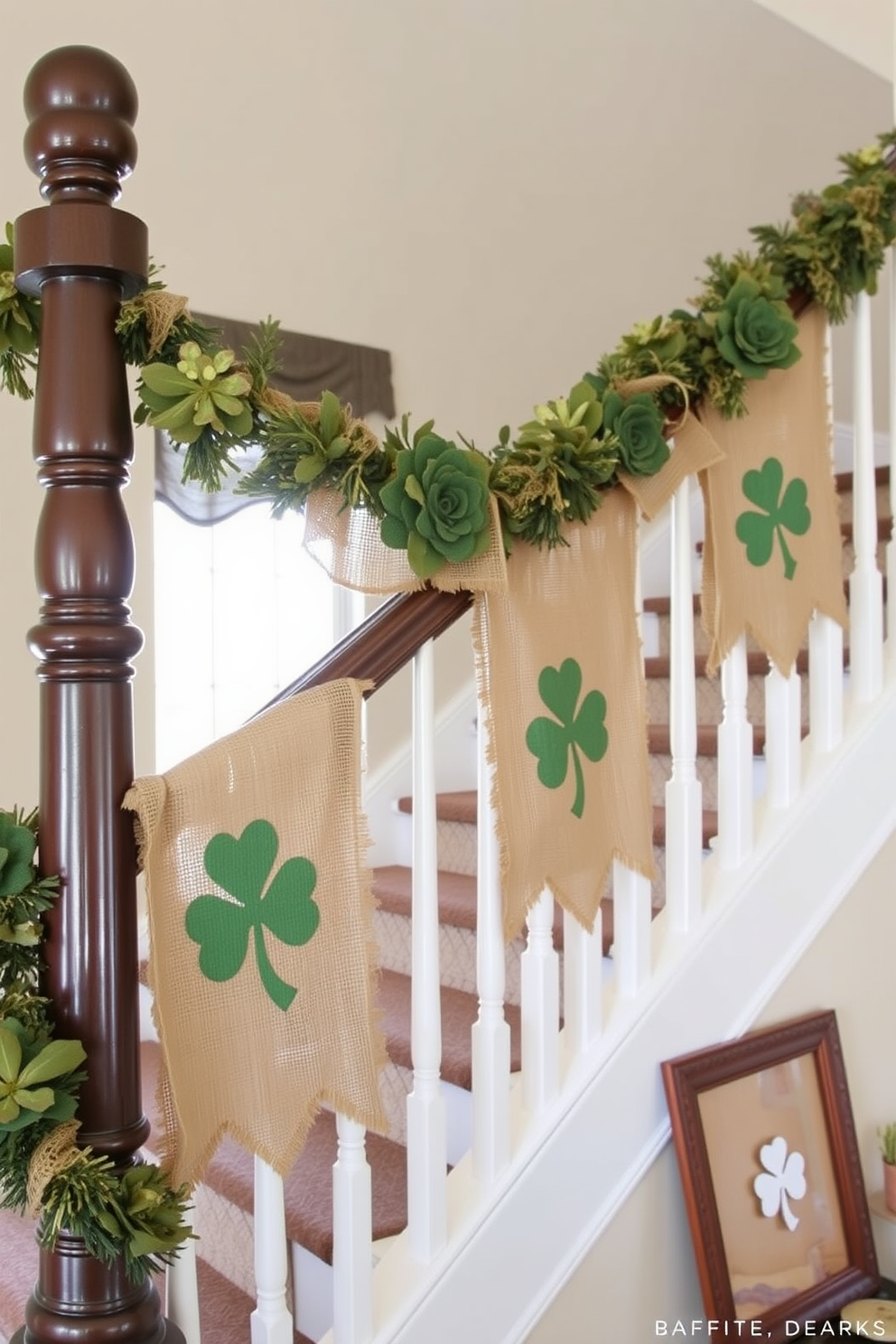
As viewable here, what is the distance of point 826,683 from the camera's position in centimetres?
196

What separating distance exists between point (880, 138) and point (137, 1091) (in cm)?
191

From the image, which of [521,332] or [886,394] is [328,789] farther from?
[886,394]

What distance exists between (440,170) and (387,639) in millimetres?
2578

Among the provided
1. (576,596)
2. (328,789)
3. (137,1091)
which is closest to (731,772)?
(576,596)

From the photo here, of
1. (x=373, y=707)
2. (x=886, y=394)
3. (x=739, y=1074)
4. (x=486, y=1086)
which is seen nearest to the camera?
(x=486, y=1086)

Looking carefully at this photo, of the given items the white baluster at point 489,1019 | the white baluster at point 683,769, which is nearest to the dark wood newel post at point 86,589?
the white baluster at point 489,1019

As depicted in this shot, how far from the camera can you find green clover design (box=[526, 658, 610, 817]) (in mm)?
1533

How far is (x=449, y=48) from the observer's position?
3.51m

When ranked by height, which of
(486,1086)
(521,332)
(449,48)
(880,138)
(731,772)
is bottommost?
(486,1086)

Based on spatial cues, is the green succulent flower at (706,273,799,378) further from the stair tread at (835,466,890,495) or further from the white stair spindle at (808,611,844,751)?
the stair tread at (835,466,890,495)

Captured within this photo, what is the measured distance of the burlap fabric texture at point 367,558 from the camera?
1393 mm

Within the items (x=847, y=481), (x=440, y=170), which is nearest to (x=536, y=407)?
(x=847, y=481)

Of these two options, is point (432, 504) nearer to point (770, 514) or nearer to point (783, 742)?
point (770, 514)

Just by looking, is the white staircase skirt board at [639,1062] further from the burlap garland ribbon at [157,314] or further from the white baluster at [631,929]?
the burlap garland ribbon at [157,314]
